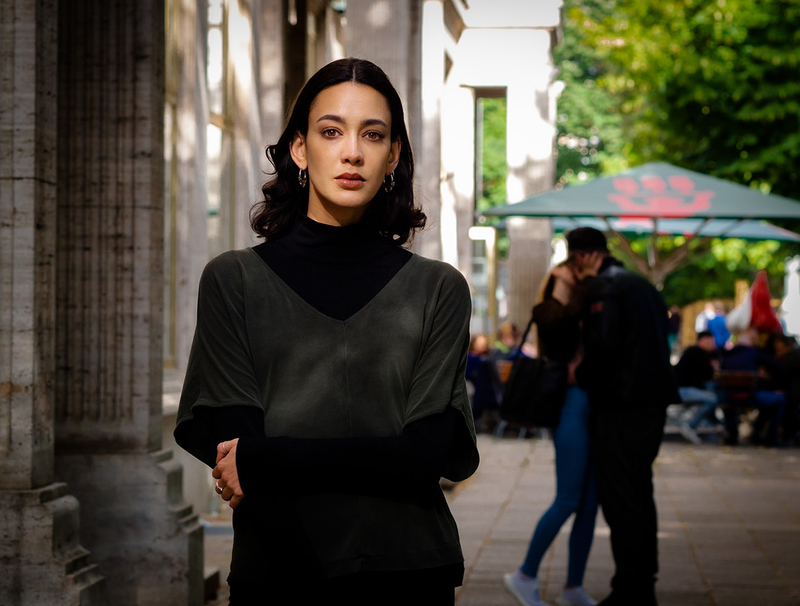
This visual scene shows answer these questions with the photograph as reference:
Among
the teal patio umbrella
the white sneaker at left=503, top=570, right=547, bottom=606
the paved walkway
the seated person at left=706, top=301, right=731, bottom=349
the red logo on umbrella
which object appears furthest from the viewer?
the seated person at left=706, top=301, right=731, bottom=349

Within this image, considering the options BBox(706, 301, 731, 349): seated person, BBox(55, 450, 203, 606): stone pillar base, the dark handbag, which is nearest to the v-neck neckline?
BBox(55, 450, 203, 606): stone pillar base

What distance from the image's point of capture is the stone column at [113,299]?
18.2ft

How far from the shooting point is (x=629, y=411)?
5812 mm

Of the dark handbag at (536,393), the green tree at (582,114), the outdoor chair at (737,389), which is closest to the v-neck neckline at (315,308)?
the dark handbag at (536,393)

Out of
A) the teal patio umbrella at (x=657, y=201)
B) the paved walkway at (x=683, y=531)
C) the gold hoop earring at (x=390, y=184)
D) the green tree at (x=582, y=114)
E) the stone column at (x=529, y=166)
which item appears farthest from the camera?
the green tree at (x=582, y=114)

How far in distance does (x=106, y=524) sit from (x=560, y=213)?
8.93 m

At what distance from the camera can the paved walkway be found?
6.97 m

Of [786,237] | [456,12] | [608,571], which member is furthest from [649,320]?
[456,12]

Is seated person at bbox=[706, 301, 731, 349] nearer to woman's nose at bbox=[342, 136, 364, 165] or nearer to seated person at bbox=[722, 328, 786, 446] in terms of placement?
seated person at bbox=[722, 328, 786, 446]

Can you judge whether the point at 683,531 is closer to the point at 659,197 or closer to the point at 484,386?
the point at 659,197

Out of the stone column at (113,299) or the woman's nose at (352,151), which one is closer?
the woman's nose at (352,151)

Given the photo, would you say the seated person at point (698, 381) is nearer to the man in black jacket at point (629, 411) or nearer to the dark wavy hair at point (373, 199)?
the man in black jacket at point (629, 411)

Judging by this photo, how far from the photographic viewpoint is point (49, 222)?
4559 millimetres

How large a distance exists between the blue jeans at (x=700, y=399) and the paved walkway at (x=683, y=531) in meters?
1.52
